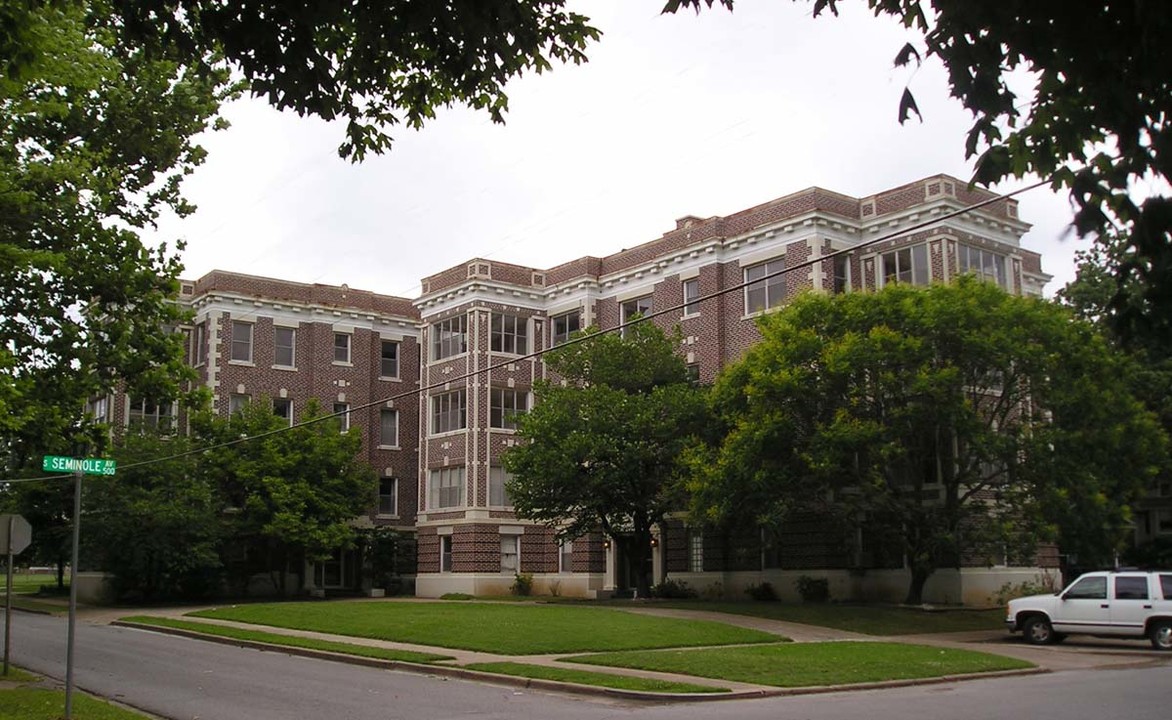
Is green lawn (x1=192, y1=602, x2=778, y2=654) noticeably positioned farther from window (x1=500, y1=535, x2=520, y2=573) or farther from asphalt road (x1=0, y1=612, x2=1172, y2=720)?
window (x1=500, y1=535, x2=520, y2=573)

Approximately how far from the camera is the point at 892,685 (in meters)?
17.9

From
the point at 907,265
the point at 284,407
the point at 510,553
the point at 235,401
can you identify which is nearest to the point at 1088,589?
the point at 907,265

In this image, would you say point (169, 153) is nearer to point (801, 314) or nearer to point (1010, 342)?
point (801, 314)

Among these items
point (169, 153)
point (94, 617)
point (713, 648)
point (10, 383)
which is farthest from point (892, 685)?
point (94, 617)

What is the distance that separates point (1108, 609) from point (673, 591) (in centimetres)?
1751

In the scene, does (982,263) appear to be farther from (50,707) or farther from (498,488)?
(50,707)

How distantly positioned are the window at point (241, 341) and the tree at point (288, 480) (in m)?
4.30

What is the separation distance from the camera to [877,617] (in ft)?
97.7

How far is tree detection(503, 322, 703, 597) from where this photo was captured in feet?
117

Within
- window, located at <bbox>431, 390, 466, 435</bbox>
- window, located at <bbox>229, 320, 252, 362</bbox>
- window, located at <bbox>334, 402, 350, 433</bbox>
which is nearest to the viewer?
window, located at <bbox>431, 390, 466, 435</bbox>

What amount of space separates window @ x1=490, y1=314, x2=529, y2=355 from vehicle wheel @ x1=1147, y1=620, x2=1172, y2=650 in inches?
1134

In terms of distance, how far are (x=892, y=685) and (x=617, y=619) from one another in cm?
1127

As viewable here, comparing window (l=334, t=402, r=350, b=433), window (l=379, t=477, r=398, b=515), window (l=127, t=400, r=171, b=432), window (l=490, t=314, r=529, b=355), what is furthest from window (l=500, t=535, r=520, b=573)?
window (l=127, t=400, r=171, b=432)

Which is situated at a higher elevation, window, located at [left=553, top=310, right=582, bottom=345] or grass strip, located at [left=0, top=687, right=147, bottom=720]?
window, located at [left=553, top=310, right=582, bottom=345]
